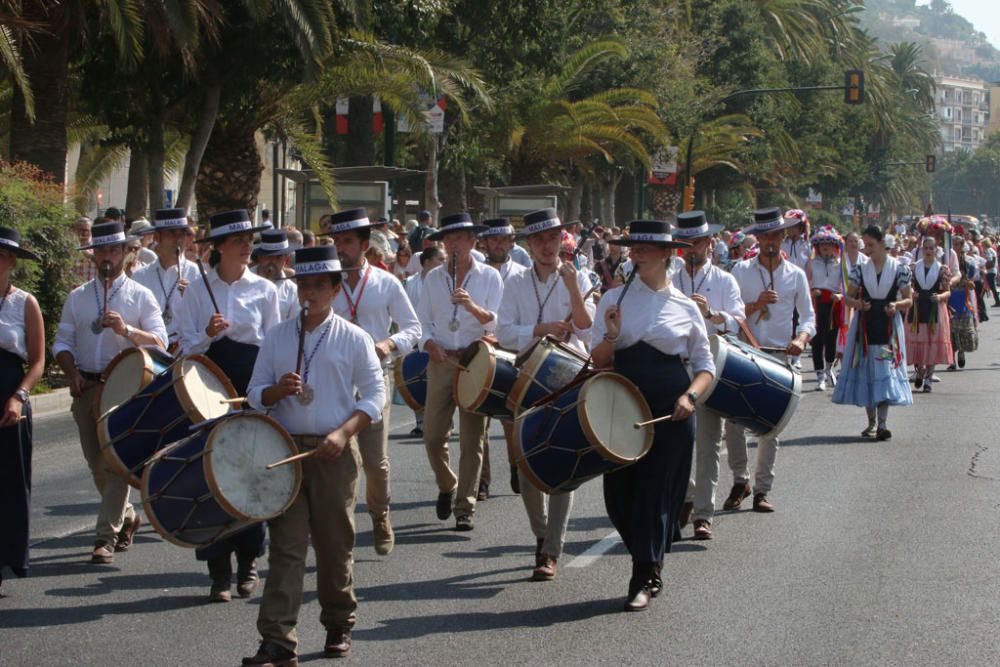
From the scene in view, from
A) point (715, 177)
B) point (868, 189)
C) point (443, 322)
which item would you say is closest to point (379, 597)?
point (443, 322)

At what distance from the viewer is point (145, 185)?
32.3 meters

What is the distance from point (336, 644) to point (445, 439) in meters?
3.55

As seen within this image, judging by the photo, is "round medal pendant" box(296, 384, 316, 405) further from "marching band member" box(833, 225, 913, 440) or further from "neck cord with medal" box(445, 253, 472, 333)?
"marching band member" box(833, 225, 913, 440)

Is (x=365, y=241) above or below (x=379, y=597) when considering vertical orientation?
above

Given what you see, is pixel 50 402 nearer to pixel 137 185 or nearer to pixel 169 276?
pixel 169 276

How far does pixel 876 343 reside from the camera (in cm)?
1492

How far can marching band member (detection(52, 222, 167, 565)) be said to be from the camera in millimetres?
9023

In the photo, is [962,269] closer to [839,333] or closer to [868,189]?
[839,333]

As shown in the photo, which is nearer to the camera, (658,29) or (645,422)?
(645,422)

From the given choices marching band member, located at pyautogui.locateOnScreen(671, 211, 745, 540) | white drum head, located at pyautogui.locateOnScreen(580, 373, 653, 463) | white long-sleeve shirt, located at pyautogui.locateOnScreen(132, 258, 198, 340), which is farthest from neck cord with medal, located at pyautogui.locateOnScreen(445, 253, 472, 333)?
white drum head, located at pyautogui.locateOnScreen(580, 373, 653, 463)

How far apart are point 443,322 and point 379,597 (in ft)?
8.81

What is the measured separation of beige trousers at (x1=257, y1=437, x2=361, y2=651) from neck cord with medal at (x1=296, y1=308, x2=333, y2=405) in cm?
18

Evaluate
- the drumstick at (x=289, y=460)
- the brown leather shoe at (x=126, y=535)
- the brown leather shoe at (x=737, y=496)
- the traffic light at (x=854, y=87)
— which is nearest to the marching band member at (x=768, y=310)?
the brown leather shoe at (x=737, y=496)

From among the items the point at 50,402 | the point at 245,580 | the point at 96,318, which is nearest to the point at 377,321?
the point at 96,318
